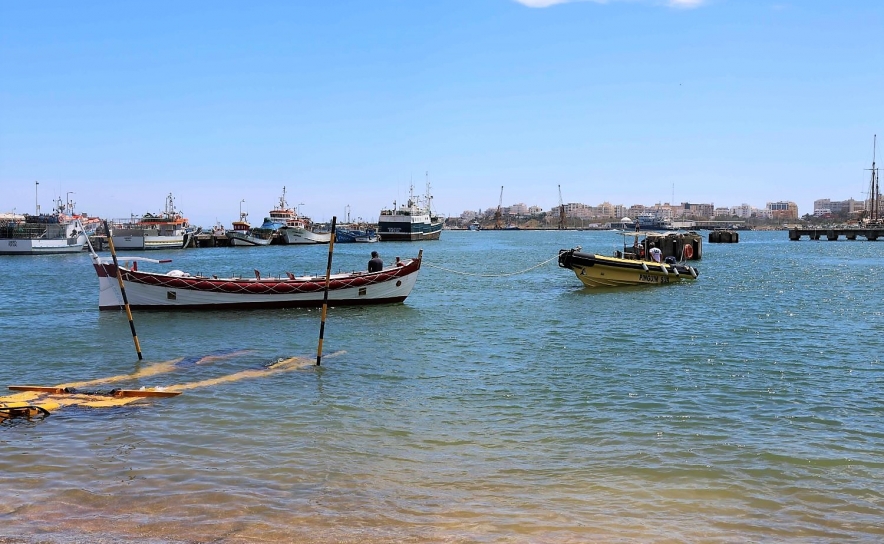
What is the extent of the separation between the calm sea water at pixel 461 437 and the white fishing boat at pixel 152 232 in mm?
68364

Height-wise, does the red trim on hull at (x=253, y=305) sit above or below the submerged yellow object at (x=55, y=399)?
above

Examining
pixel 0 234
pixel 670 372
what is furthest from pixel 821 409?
pixel 0 234

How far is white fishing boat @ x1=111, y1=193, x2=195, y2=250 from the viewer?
87.6m

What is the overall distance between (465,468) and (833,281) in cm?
3954

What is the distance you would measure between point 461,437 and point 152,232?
292 feet

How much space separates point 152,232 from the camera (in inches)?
3625

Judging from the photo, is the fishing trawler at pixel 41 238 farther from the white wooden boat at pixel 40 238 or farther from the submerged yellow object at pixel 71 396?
the submerged yellow object at pixel 71 396

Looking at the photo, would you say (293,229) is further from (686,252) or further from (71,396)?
(71,396)

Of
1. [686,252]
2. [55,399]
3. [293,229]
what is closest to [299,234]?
[293,229]

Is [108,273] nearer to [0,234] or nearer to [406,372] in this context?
[406,372]

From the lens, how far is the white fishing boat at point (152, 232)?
8758 cm

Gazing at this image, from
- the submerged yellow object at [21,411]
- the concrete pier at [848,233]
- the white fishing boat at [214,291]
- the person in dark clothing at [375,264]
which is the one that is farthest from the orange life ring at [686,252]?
the concrete pier at [848,233]

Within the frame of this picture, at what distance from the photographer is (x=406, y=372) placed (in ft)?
54.6

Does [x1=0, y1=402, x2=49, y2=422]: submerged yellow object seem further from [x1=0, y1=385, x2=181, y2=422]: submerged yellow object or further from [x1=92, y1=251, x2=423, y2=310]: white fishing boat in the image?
[x1=92, y1=251, x2=423, y2=310]: white fishing boat
